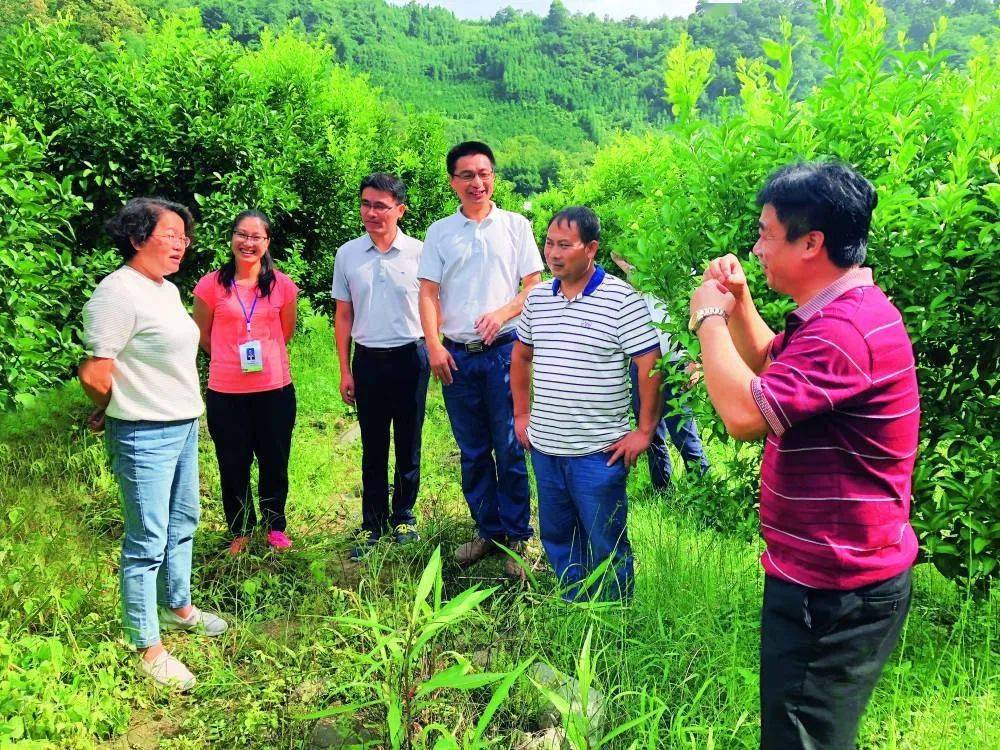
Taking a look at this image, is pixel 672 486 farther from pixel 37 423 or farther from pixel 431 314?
pixel 37 423

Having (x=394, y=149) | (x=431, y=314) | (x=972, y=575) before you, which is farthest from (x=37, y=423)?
(x=394, y=149)

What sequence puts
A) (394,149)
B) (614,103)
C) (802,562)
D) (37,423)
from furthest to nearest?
(614,103)
(394,149)
(37,423)
(802,562)

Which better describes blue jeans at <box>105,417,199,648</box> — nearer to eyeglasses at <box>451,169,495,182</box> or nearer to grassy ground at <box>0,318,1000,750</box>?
grassy ground at <box>0,318,1000,750</box>

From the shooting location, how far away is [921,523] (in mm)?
2664

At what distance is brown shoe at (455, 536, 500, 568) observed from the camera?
4.10 metres

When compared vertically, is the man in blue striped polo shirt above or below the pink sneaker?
above

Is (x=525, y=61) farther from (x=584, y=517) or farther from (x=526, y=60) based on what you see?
(x=584, y=517)

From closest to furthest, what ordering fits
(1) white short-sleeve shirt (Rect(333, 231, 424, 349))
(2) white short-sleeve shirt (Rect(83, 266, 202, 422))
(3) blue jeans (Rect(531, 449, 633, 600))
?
(2) white short-sleeve shirt (Rect(83, 266, 202, 422)), (3) blue jeans (Rect(531, 449, 633, 600)), (1) white short-sleeve shirt (Rect(333, 231, 424, 349))

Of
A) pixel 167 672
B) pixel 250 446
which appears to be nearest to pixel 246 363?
pixel 250 446

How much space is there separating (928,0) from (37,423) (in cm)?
5300

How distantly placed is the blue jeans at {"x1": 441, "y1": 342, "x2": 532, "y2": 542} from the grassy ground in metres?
0.31

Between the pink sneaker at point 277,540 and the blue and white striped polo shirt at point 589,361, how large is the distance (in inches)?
73.5

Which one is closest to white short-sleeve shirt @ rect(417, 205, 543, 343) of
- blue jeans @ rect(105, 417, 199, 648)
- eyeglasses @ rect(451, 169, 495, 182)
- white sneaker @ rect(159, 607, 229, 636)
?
eyeglasses @ rect(451, 169, 495, 182)

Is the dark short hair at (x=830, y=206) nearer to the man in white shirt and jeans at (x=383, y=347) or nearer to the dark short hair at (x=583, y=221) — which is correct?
the dark short hair at (x=583, y=221)
